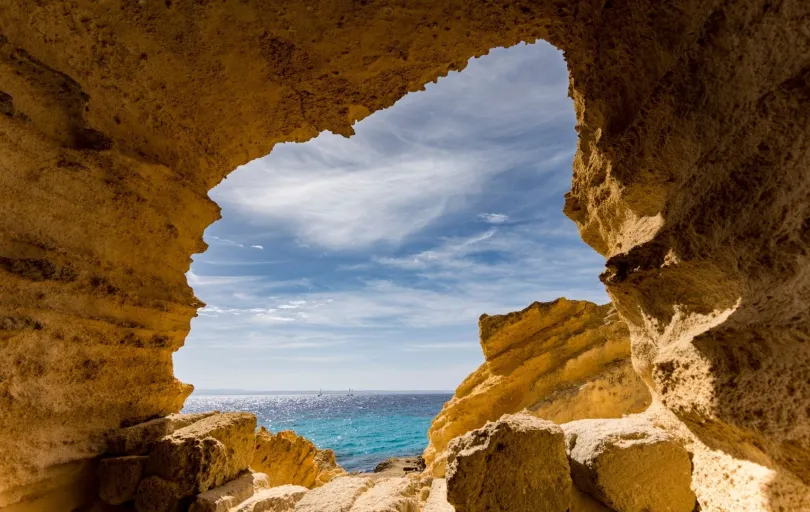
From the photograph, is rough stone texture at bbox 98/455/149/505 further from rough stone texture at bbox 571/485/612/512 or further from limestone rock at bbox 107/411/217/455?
rough stone texture at bbox 571/485/612/512

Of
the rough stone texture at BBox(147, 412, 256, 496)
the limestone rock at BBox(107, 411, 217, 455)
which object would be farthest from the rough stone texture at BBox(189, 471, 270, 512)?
the limestone rock at BBox(107, 411, 217, 455)

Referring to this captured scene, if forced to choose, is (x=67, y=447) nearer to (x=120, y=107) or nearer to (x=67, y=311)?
(x=67, y=311)

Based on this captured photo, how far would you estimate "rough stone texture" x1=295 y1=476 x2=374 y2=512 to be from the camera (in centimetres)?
277

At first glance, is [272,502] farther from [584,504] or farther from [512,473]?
[584,504]

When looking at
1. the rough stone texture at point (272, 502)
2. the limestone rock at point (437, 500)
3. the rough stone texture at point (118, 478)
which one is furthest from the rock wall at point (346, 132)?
the limestone rock at point (437, 500)

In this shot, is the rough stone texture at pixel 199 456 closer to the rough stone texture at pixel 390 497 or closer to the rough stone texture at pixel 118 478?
the rough stone texture at pixel 118 478

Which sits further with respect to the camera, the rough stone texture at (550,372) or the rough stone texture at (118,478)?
the rough stone texture at (550,372)

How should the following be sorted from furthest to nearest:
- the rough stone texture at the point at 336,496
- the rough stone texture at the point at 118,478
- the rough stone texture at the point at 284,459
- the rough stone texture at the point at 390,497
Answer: the rough stone texture at the point at 284,459 < the rough stone texture at the point at 118,478 < the rough stone texture at the point at 336,496 < the rough stone texture at the point at 390,497

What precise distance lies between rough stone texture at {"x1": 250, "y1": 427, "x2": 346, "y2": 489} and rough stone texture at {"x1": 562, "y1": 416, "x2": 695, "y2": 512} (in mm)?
6911

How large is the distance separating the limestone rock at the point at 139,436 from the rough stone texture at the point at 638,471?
11.6 feet

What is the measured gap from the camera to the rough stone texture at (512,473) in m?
2.20

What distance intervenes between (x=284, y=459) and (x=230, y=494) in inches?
221

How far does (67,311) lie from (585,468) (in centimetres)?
405

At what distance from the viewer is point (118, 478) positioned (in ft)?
10.2
